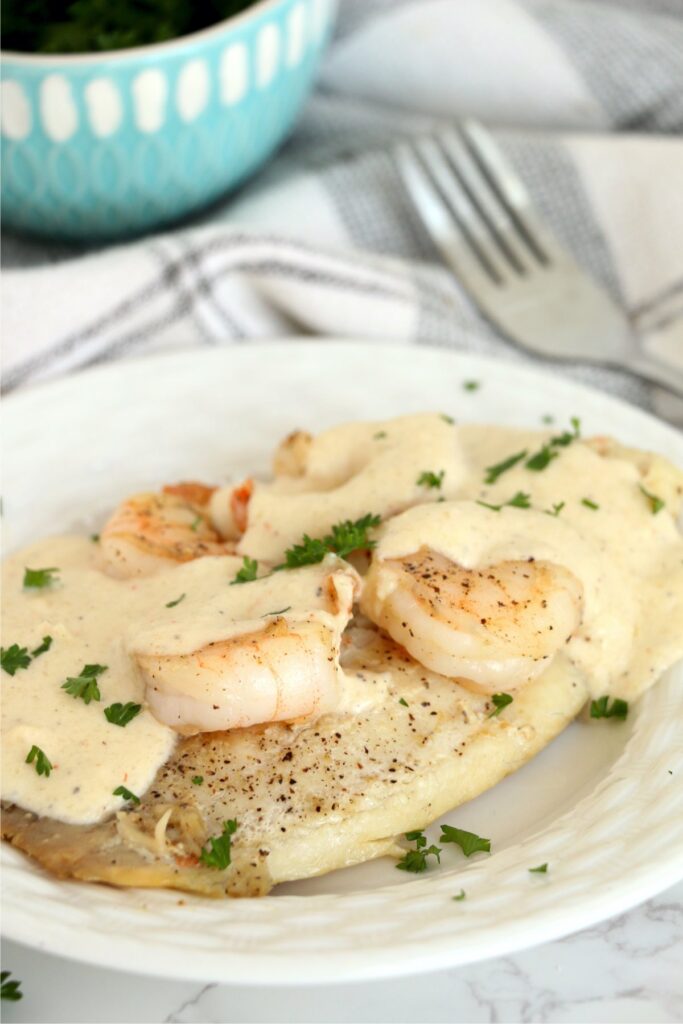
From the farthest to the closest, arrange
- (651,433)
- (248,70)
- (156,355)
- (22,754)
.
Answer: (248,70) < (156,355) < (651,433) < (22,754)

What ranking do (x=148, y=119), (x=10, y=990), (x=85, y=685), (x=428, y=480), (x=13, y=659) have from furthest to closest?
(x=148, y=119), (x=428, y=480), (x=13, y=659), (x=85, y=685), (x=10, y=990)

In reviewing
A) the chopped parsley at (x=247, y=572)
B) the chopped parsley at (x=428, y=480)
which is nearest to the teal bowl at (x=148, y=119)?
the chopped parsley at (x=428, y=480)

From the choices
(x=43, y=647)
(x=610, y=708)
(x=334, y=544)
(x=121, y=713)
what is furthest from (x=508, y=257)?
(x=121, y=713)

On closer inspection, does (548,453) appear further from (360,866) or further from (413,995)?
(413,995)

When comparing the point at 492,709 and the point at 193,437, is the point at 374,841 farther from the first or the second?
the point at 193,437

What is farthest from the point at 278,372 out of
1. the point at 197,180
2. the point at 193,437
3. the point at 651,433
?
the point at 651,433

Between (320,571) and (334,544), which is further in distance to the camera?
(334,544)

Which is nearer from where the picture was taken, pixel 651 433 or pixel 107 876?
pixel 107 876
